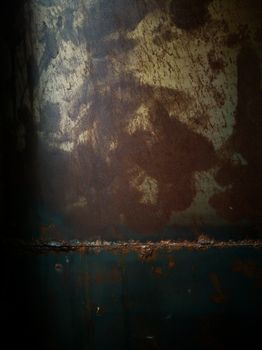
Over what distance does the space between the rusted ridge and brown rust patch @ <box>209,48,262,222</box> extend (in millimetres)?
110

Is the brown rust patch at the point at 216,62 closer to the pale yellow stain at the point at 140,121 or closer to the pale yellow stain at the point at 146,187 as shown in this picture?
the pale yellow stain at the point at 140,121

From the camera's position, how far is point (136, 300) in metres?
1.29

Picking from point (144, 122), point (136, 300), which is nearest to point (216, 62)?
point (144, 122)

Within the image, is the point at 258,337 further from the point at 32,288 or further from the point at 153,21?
the point at 153,21

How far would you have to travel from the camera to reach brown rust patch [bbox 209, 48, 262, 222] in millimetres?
1262

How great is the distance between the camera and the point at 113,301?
1305 millimetres

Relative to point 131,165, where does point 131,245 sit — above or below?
below

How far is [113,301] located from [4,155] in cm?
88

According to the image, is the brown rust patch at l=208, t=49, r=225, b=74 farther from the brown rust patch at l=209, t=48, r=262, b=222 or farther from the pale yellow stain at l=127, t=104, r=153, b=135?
the pale yellow stain at l=127, t=104, r=153, b=135

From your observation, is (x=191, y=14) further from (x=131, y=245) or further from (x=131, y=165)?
(x=131, y=245)

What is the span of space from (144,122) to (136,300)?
80 cm

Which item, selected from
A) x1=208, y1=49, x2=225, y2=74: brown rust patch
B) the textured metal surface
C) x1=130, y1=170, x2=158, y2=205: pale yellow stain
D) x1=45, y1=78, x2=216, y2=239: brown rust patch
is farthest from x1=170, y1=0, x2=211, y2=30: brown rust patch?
x1=130, y1=170, x2=158, y2=205: pale yellow stain

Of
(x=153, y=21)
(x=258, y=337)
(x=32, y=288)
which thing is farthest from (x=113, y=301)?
(x=153, y=21)

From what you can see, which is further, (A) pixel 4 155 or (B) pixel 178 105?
(A) pixel 4 155
